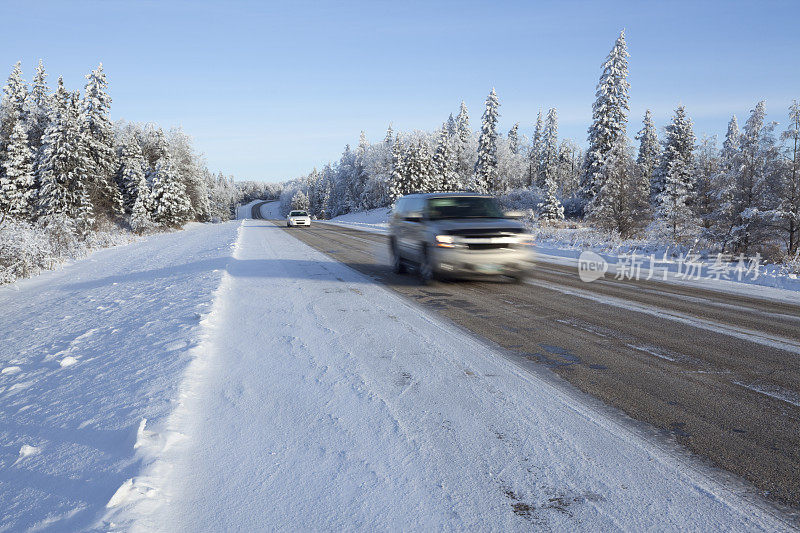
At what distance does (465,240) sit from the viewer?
895 cm

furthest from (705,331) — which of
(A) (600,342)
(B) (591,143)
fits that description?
(B) (591,143)

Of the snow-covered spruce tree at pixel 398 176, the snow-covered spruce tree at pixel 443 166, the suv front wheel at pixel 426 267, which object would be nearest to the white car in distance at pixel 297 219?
the snow-covered spruce tree at pixel 398 176

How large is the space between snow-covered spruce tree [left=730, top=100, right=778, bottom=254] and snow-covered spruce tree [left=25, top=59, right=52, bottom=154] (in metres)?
50.9

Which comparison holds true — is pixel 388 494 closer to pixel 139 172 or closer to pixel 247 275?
pixel 247 275

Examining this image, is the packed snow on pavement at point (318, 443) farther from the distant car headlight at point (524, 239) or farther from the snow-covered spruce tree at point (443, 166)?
the snow-covered spruce tree at point (443, 166)

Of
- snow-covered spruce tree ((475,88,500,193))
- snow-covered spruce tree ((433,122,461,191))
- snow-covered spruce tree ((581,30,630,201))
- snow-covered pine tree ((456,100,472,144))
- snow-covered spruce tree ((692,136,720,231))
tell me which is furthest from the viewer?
snow-covered pine tree ((456,100,472,144))

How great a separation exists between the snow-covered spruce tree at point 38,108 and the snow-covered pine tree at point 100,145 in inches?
135

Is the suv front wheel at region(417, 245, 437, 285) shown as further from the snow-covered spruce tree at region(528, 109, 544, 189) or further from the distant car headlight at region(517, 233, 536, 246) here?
the snow-covered spruce tree at region(528, 109, 544, 189)

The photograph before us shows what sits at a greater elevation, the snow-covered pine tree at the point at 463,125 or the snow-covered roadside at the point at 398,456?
the snow-covered pine tree at the point at 463,125

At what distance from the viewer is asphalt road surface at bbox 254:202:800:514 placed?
2975mm

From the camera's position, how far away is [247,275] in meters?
10.4

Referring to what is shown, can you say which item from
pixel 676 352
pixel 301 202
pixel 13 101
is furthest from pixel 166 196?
pixel 301 202

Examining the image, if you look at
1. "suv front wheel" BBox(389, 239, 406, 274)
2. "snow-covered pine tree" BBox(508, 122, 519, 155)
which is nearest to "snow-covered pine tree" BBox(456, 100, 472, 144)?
"snow-covered pine tree" BBox(508, 122, 519, 155)

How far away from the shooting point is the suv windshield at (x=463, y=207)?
33.0 feet
